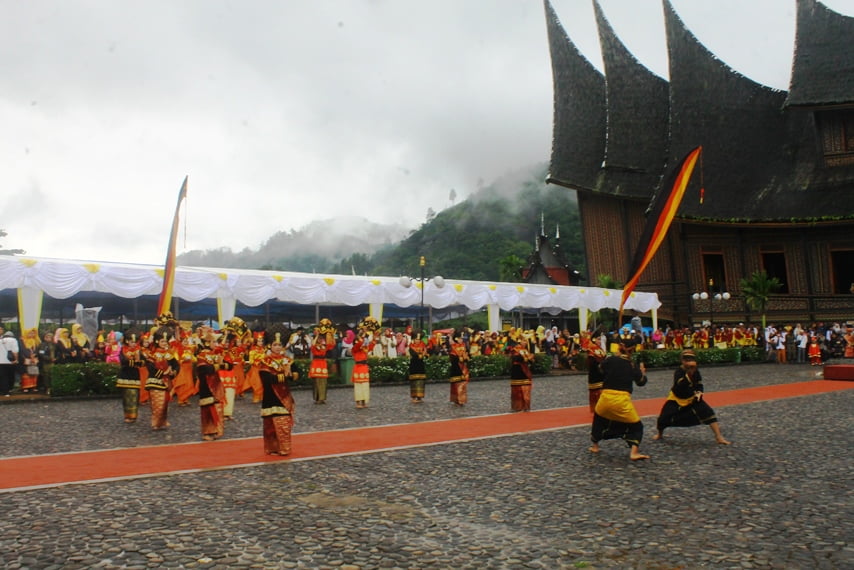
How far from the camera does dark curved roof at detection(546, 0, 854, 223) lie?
1570 inches

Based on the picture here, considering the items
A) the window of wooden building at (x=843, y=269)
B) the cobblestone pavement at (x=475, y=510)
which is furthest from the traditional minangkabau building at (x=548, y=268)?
the cobblestone pavement at (x=475, y=510)

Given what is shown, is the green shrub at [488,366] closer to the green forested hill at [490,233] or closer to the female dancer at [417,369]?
the female dancer at [417,369]

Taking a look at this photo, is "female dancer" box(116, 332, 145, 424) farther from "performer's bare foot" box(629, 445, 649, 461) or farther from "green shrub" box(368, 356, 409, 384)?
"green shrub" box(368, 356, 409, 384)

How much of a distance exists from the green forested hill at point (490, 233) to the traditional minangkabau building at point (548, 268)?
3282mm

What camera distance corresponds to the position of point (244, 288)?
20203mm

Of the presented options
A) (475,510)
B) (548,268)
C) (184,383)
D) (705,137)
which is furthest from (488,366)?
(548,268)

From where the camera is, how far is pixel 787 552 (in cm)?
494

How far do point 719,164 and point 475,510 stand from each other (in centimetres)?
4114

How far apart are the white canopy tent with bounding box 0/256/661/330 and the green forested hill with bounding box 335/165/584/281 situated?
38.3 metres

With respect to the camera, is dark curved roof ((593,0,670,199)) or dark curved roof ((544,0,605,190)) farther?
dark curved roof ((544,0,605,190))

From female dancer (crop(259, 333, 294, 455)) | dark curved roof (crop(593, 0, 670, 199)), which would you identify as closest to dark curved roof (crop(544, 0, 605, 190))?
dark curved roof (crop(593, 0, 670, 199))

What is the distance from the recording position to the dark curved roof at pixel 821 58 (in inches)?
1508

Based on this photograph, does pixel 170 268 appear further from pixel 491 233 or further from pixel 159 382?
pixel 491 233

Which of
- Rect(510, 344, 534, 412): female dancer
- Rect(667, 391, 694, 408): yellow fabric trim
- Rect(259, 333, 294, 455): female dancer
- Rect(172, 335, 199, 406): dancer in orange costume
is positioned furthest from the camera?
Rect(172, 335, 199, 406): dancer in orange costume
